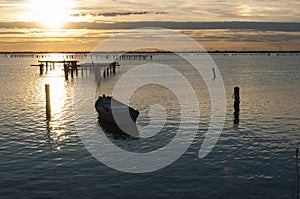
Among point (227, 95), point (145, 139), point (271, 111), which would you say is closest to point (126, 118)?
point (145, 139)

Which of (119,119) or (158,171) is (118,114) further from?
(158,171)

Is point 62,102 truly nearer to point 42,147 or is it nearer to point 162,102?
point 162,102

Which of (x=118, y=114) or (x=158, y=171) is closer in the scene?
(x=158, y=171)

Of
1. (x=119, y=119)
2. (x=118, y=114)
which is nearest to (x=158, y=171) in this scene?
(x=119, y=119)

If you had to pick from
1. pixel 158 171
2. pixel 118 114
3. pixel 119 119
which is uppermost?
pixel 158 171

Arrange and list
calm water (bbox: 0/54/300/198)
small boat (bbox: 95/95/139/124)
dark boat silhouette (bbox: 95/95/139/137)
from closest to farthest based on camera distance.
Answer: calm water (bbox: 0/54/300/198) < dark boat silhouette (bbox: 95/95/139/137) < small boat (bbox: 95/95/139/124)

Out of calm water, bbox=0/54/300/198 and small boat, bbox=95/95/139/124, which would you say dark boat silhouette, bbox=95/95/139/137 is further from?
A: calm water, bbox=0/54/300/198

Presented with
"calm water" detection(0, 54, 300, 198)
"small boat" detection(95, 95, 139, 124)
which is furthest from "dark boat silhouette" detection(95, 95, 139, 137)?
"calm water" detection(0, 54, 300, 198)

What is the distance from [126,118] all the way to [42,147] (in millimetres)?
9197

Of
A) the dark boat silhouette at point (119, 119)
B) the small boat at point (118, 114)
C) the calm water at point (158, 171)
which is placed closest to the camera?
the calm water at point (158, 171)

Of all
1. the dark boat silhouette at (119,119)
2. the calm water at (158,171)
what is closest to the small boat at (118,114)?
the dark boat silhouette at (119,119)

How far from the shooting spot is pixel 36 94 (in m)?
62.5

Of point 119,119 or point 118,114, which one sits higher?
point 118,114

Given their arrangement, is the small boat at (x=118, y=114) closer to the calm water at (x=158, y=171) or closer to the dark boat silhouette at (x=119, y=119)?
the dark boat silhouette at (x=119, y=119)
